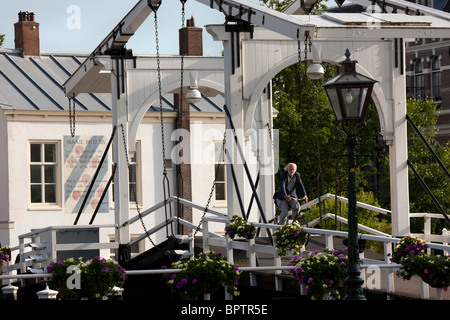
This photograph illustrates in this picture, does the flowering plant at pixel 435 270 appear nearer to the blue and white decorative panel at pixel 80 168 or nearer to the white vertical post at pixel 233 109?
the white vertical post at pixel 233 109

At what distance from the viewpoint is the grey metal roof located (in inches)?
1234

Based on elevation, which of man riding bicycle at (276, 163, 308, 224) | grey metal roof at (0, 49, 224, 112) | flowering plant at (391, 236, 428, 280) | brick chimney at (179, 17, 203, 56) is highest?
brick chimney at (179, 17, 203, 56)

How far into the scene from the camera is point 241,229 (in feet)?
57.0

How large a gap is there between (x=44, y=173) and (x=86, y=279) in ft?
57.8

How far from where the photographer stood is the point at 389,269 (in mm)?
14539

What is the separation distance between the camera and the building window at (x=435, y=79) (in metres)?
44.7

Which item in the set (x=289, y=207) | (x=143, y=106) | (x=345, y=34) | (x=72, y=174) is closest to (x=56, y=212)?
(x=72, y=174)

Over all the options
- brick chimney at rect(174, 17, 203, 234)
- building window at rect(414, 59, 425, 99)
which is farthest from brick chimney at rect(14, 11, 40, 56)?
building window at rect(414, 59, 425, 99)

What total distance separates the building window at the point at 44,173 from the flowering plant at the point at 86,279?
1711 cm

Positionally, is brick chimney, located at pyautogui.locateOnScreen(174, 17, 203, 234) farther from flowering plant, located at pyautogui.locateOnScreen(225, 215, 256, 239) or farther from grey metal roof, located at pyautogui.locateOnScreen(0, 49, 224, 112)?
flowering plant, located at pyautogui.locateOnScreen(225, 215, 256, 239)

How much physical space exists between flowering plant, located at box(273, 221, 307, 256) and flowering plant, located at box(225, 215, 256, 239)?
35.3 inches

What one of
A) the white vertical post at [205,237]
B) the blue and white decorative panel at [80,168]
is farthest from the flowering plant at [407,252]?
the blue and white decorative panel at [80,168]

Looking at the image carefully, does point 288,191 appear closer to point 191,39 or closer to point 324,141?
point 191,39

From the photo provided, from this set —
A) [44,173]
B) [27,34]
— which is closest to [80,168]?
[44,173]
